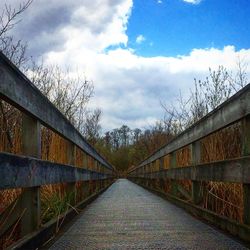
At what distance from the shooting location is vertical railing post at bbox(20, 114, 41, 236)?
2.79 meters

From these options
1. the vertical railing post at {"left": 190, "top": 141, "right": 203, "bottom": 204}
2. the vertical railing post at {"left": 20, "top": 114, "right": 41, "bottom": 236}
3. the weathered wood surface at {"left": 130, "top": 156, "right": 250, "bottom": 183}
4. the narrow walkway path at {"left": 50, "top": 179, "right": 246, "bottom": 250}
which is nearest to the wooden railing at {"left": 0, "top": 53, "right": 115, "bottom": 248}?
the vertical railing post at {"left": 20, "top": 114, "right": 41, "bottom": 236}

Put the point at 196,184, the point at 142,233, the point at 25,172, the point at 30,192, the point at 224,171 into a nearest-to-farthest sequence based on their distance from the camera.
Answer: the point at 25,172
the point at 30,192
the point at 224,171
the point at 142,233
the point at 196,184

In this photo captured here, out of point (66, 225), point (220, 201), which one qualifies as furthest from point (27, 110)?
point (220, 201)

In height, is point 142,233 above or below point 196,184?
below

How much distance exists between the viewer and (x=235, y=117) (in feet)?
9.84

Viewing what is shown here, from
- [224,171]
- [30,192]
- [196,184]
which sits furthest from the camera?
[196,184]

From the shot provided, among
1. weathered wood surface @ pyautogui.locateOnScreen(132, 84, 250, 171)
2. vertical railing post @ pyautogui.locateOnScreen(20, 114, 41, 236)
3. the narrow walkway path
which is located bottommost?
the narrow walkway path

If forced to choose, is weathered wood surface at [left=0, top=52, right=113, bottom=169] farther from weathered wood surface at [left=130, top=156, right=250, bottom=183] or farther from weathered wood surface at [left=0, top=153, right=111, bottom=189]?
weathered wood surface at [left=130, top=156, right=250, bottom=183]

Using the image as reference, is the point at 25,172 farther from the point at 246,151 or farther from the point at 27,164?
the point at 246,151

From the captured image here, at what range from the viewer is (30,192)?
2811mm

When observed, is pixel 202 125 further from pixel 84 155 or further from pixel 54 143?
pixel 84 155

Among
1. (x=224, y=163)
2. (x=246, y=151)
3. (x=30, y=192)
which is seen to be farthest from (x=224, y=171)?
(x=30, y=192)

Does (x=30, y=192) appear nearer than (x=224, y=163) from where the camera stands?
Yes

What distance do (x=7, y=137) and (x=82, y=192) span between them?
10.6ft
